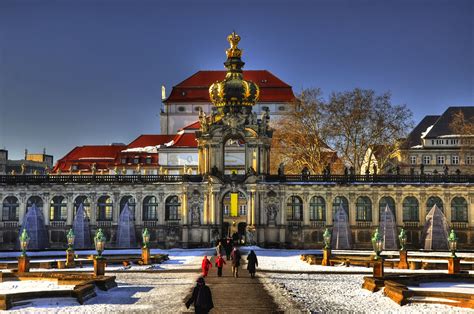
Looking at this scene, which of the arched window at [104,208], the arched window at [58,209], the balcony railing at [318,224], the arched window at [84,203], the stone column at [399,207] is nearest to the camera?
the stone column at [399,207]

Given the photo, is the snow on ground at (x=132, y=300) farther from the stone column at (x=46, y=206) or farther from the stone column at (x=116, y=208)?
the stone column at (x=46, y=206)

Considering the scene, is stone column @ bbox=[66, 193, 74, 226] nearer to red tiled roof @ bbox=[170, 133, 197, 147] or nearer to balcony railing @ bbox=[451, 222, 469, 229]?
balcony railing @ bbox=[451, 222, 469, 229]

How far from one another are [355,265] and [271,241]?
1871 centimetres

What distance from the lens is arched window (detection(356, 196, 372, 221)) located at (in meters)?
68.4

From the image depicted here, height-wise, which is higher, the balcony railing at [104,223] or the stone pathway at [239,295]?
the balcony railing at [104,223]

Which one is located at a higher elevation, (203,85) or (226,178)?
(203,85)

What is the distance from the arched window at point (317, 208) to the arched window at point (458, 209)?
10.9 metres

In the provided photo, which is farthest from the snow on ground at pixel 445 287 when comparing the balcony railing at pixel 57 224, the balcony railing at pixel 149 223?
the balcony railing at pixel 57 224

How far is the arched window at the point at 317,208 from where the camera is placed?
6862 centimetres

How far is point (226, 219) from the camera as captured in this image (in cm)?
10788

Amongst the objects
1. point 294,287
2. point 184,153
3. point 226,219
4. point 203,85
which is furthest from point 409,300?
point 203,85

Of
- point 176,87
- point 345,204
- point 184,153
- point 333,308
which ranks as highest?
point 176,87

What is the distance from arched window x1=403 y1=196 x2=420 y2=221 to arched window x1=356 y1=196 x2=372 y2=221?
2.95 meters

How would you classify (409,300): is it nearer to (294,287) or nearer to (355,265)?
(294,287)
